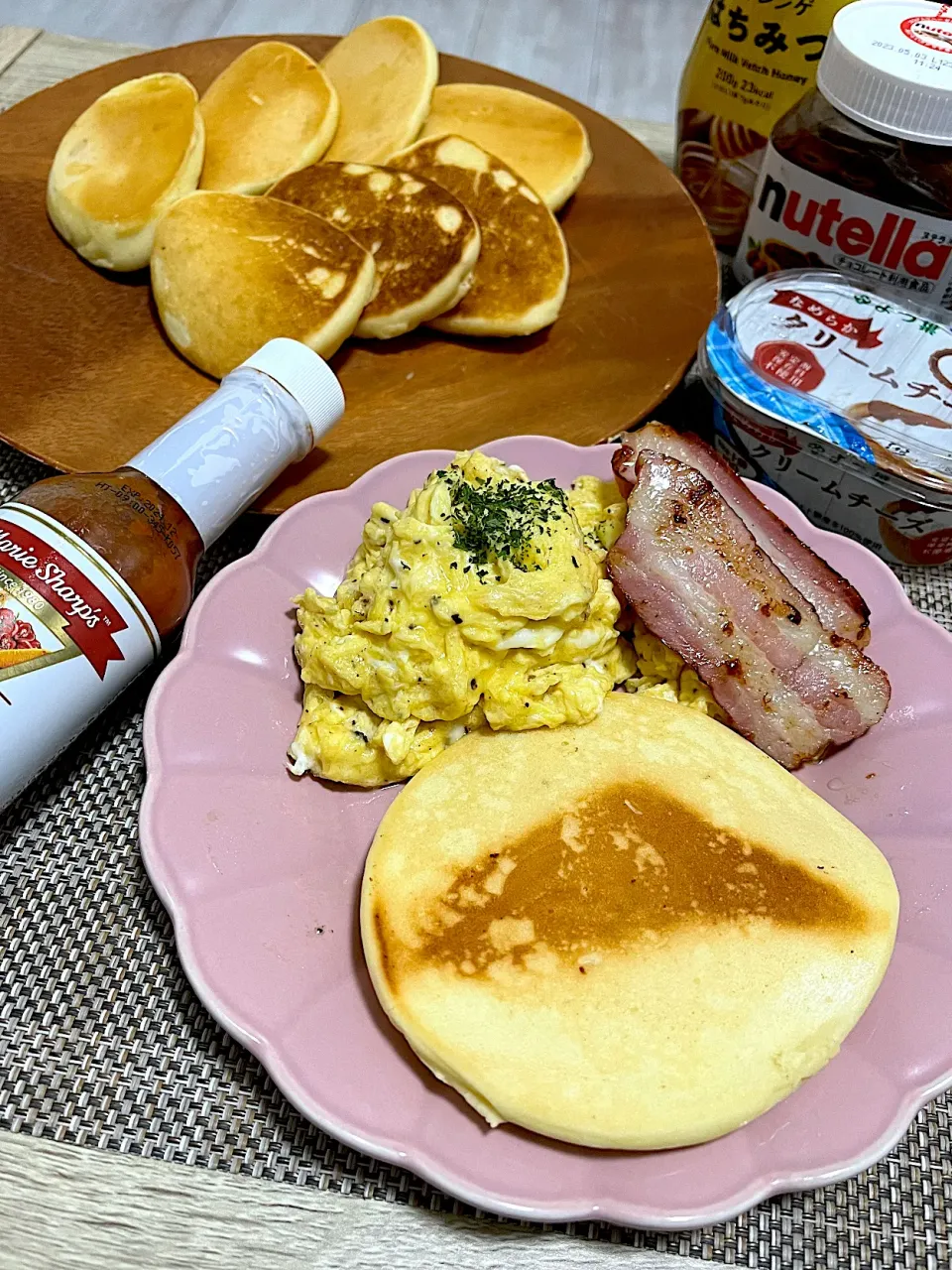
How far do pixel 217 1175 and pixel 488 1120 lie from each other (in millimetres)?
419

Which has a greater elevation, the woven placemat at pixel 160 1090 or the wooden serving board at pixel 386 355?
the wooden serving board at pixel 386 355

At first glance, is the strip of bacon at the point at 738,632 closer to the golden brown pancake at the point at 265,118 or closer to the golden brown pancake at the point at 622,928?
the golden brown pancake at the point at 622,928

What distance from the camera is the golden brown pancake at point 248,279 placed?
83.1 inches

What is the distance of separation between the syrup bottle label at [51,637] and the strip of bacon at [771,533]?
35.2 inches

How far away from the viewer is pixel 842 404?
2008 mm

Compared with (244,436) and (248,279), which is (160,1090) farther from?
(248,279)

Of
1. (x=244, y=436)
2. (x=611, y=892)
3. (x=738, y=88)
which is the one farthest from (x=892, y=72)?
(x=611, y=892)

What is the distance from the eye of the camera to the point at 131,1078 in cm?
144

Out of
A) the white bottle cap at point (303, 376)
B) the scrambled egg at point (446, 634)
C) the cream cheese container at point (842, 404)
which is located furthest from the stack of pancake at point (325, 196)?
the scrambled egg at point (446, 634)

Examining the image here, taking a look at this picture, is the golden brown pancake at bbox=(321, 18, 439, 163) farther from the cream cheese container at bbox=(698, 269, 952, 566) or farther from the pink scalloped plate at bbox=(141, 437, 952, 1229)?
the pink scalloped plate at bbox=(141, 437, 952, 1229)

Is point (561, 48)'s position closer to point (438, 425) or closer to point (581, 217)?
point (581, 217)

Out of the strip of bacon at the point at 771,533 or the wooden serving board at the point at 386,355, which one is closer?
the strip of bacon at the point at 771,533

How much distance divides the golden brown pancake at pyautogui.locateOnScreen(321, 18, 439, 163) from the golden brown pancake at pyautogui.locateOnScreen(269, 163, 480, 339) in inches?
9.6

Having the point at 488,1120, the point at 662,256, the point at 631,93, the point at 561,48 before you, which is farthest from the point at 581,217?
the point at 488,1120
